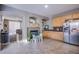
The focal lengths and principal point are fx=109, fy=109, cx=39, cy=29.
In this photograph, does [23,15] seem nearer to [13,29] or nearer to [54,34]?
[13,29]

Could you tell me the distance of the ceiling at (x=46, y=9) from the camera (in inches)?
91.0

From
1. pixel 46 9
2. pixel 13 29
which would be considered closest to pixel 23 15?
pixel 13 29

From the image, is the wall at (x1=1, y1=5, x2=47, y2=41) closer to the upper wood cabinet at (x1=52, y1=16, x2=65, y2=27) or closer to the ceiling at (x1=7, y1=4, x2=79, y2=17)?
the ceiling at (x1=7, y1=4, x2=79, y2=17)

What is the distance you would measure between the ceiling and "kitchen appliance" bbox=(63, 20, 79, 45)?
0.31m

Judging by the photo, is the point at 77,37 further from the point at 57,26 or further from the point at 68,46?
the point at 57,26

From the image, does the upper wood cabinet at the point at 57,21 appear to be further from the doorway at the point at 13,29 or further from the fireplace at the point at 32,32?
the doorway at the point at 13,29

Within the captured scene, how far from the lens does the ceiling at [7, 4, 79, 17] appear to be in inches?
91.0

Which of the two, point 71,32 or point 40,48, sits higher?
point 71,32

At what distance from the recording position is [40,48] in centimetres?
234

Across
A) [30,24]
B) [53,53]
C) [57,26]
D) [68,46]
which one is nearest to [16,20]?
[30,24]

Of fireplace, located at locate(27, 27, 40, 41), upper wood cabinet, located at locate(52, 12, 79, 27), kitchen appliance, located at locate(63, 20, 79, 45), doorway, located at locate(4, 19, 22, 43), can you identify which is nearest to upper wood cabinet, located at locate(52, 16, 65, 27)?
upper wood cabinet, located at locate(52, 12, 79, 27)

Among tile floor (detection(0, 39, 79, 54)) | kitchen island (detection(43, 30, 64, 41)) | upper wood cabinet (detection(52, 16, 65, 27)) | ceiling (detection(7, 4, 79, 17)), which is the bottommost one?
tile floor (detection(0, 39, 79, 54))

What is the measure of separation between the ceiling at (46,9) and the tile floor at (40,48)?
0.68 meters

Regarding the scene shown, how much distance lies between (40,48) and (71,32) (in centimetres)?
78
